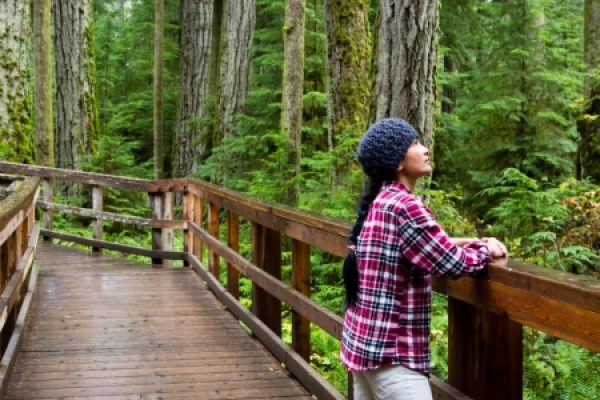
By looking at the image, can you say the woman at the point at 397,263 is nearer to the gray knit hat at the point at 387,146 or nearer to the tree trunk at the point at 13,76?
the gray knit hat at the point at 387,146

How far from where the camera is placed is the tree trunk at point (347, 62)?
36.1 feet

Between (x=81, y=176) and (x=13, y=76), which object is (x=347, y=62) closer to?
(x=81, y=176)

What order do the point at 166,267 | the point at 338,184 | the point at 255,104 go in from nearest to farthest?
the point at 338,184
the point at 166,267
the point at 255,104

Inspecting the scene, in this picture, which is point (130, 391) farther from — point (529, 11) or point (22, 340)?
point (529, 11)

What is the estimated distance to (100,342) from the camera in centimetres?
644

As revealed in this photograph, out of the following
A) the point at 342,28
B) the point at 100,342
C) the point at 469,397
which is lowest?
the point at 100,342

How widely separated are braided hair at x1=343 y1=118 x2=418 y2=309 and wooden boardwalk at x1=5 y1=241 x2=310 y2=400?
240 cm

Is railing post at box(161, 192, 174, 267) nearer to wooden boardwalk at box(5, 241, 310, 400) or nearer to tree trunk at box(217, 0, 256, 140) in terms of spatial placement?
wooden boardwalk at box(5, 241, 310, 400)

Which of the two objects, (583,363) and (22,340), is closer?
(583,363)

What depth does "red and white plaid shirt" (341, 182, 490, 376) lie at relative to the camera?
2744mm

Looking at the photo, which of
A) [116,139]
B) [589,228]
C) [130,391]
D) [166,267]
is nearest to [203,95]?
[116,139]

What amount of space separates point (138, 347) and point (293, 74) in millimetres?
6409

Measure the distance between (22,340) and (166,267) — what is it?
4.19m

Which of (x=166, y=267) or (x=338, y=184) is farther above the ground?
(x=338, y=184)
